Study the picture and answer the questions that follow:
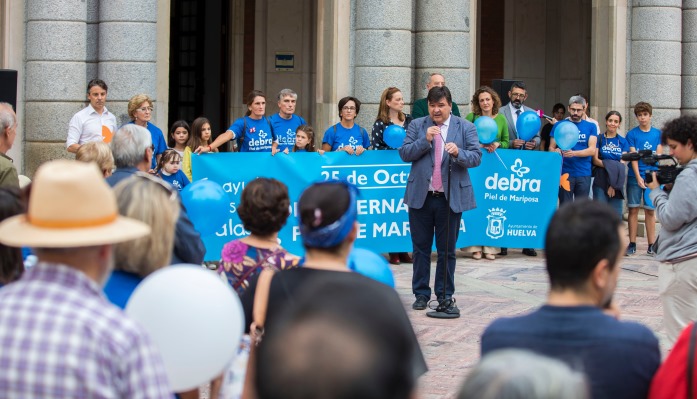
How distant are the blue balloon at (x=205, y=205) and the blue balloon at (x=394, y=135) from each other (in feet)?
18.2

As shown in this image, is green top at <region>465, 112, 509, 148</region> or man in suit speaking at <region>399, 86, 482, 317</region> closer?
man in suit speaking at <region>399, 86, 482, 317</region>

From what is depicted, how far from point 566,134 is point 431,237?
4136mm

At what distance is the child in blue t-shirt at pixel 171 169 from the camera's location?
1086 centimetres

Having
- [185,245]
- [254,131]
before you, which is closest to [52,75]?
[254,131]

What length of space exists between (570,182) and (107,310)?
37.3 feet

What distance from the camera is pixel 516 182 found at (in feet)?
44.8

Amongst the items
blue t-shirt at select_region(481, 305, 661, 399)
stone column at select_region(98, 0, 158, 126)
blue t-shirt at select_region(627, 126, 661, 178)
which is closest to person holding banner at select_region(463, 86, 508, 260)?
blue t-shirt at select_region(627, 126, 661, 178)

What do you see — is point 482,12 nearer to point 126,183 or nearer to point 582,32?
point 582,32

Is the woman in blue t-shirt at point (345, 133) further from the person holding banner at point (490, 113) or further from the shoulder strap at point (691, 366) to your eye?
the shoulder strap at point (691, 366)

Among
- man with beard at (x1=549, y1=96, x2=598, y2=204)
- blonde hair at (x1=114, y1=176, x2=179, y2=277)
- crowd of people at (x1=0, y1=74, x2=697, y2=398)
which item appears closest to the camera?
crowd of people at (x1=0, y1=74, x2=697, y2=398)

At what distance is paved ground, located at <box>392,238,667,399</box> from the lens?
8.00m

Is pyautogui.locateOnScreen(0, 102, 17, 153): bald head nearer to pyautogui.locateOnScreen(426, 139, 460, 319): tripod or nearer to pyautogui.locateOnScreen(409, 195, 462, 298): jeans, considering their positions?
pyautogui.locateOnScreen(409, 195, 462, 298): jeans

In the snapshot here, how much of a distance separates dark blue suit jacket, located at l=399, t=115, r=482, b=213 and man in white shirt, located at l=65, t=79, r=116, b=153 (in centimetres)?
341

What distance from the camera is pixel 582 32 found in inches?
879
